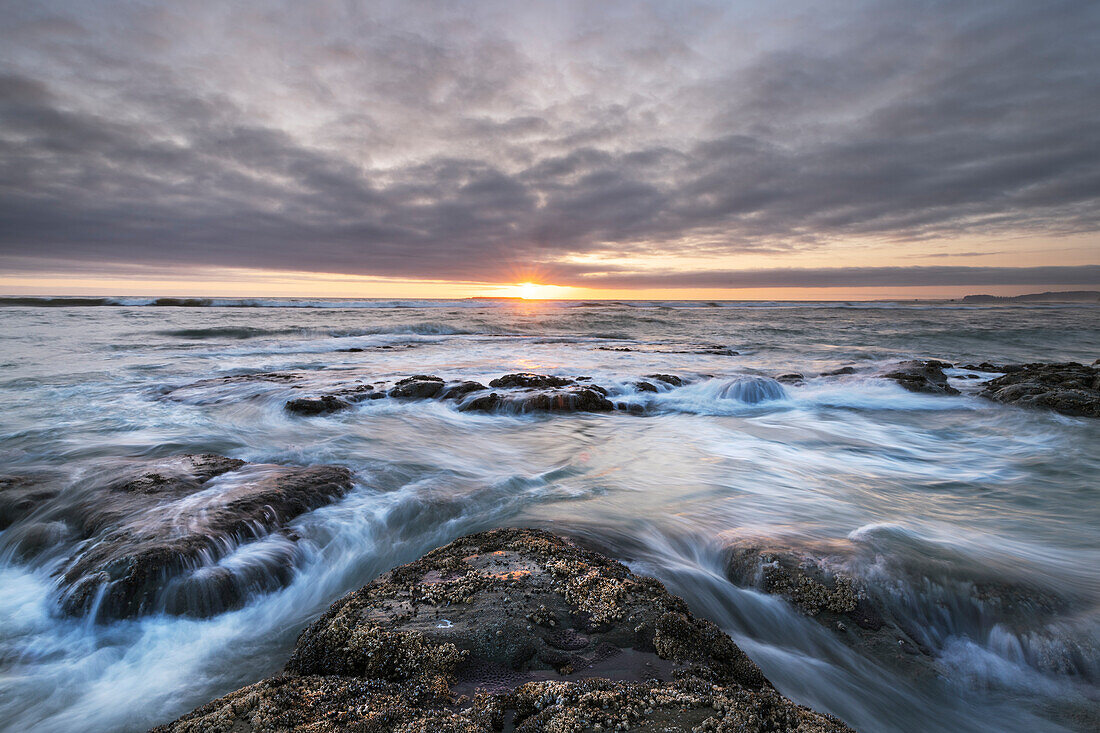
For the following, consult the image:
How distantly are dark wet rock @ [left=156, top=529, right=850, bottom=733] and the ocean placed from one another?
1039 millimetres

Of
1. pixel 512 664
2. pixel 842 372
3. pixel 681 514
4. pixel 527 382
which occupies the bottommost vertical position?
pixel 681 514

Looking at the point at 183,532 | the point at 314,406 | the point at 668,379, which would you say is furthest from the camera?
the point at 668,379

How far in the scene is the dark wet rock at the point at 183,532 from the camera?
304 centimetres

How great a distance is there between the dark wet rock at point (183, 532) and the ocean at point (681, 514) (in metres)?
0.11

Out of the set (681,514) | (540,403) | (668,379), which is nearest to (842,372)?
(668,379)

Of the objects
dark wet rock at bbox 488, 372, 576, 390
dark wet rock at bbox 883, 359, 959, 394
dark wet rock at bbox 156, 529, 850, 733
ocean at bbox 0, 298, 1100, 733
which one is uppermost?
dark wet rock at bbox 883, 359, 959, 394

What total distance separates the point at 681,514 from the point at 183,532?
4.22m

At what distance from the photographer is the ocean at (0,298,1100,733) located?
2.68 meters

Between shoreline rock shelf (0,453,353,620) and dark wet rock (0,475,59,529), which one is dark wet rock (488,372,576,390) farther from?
dark wet rock (0,475,59,529)

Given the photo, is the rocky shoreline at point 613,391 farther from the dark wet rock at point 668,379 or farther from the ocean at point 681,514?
the ocean at point 681,514

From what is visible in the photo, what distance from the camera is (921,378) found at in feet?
36.6

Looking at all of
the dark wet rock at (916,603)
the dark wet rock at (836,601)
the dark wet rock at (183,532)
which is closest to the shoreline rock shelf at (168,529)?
the dark wet rock at (183,532)

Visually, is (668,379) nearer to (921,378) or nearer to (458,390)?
(458,390)

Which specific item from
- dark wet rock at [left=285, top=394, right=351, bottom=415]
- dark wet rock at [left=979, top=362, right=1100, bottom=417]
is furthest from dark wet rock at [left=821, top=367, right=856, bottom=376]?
dark wet rock at [left=285, top=394, right=351, bottom=415]
